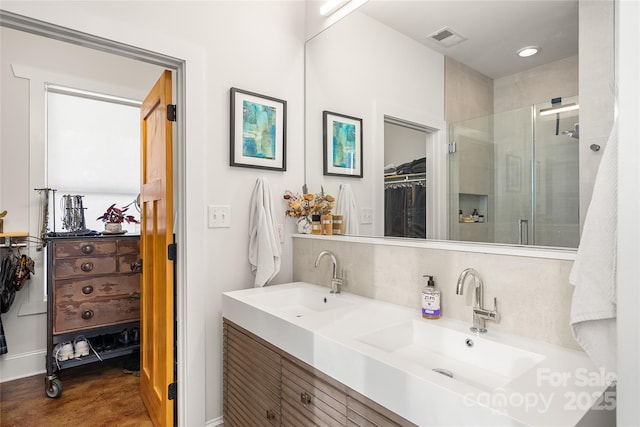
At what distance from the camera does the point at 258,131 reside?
82.1 inches

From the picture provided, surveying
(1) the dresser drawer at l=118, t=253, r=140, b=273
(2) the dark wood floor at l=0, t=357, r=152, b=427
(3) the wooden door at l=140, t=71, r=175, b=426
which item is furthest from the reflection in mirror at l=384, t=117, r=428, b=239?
(1) the dresser drawer at l=118, t=253, r=140, b=273

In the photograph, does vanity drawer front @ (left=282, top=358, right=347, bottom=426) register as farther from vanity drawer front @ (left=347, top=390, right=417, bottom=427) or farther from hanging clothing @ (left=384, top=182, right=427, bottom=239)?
hanging clothing @ (left=384, top=182, right=427, bottom=239)

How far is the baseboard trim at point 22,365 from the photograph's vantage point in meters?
2.56

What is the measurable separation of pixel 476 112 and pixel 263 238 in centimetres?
124

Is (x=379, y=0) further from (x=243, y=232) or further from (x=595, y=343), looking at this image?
(x=595, y=343)

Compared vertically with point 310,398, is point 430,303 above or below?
above

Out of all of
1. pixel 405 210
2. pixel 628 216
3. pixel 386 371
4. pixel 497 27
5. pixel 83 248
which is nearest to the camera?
pixel 628 216

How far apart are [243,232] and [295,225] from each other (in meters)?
0.37

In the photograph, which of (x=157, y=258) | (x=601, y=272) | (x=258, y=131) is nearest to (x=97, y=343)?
(x=157, y=258)

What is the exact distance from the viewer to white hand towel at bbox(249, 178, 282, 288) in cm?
201

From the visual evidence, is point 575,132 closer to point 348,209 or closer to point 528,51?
point 528,51

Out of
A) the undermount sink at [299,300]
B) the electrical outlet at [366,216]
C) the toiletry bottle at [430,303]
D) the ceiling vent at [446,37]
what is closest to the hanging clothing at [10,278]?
the undermount sink at [299,300]

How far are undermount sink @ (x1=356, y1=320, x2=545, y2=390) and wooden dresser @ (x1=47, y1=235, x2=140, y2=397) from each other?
2.22 m

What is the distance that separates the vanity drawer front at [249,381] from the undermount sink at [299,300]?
0.72ft
